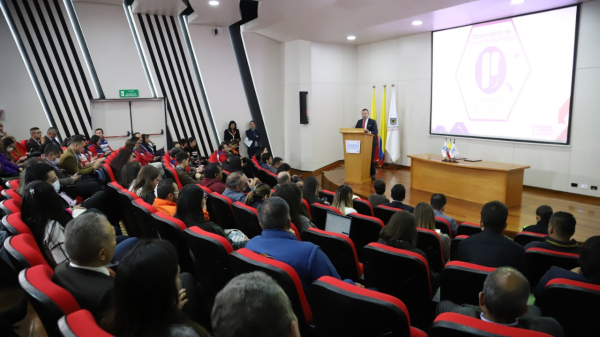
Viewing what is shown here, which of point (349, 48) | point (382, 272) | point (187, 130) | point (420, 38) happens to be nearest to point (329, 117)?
point (349, 48)

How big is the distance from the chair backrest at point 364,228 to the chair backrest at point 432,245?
31 centimetres

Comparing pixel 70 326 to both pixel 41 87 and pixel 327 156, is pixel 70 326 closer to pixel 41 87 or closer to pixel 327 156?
pixel 41 87

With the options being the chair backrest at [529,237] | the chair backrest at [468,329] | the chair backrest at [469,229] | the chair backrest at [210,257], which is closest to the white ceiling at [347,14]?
the chair backrest at [469,229]

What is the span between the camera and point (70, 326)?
3.76 feet

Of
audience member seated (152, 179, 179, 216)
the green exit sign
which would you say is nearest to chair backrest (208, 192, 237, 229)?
audience member seated (152, 179, 179, 216)

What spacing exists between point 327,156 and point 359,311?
30.1 feet

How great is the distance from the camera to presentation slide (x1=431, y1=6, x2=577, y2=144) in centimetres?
675

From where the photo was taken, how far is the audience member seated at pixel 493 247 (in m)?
2.38

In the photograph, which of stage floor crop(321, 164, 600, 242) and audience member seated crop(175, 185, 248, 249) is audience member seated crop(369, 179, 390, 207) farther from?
audience member seated crop(175, 185, 248, 249)

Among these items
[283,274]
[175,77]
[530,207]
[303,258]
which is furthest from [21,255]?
[175,77]

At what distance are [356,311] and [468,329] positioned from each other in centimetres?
40

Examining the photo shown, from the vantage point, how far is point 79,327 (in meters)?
1.15

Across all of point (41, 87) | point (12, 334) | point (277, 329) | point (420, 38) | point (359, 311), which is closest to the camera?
point (277, 329)

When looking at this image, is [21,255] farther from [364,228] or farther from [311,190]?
[311,190]
